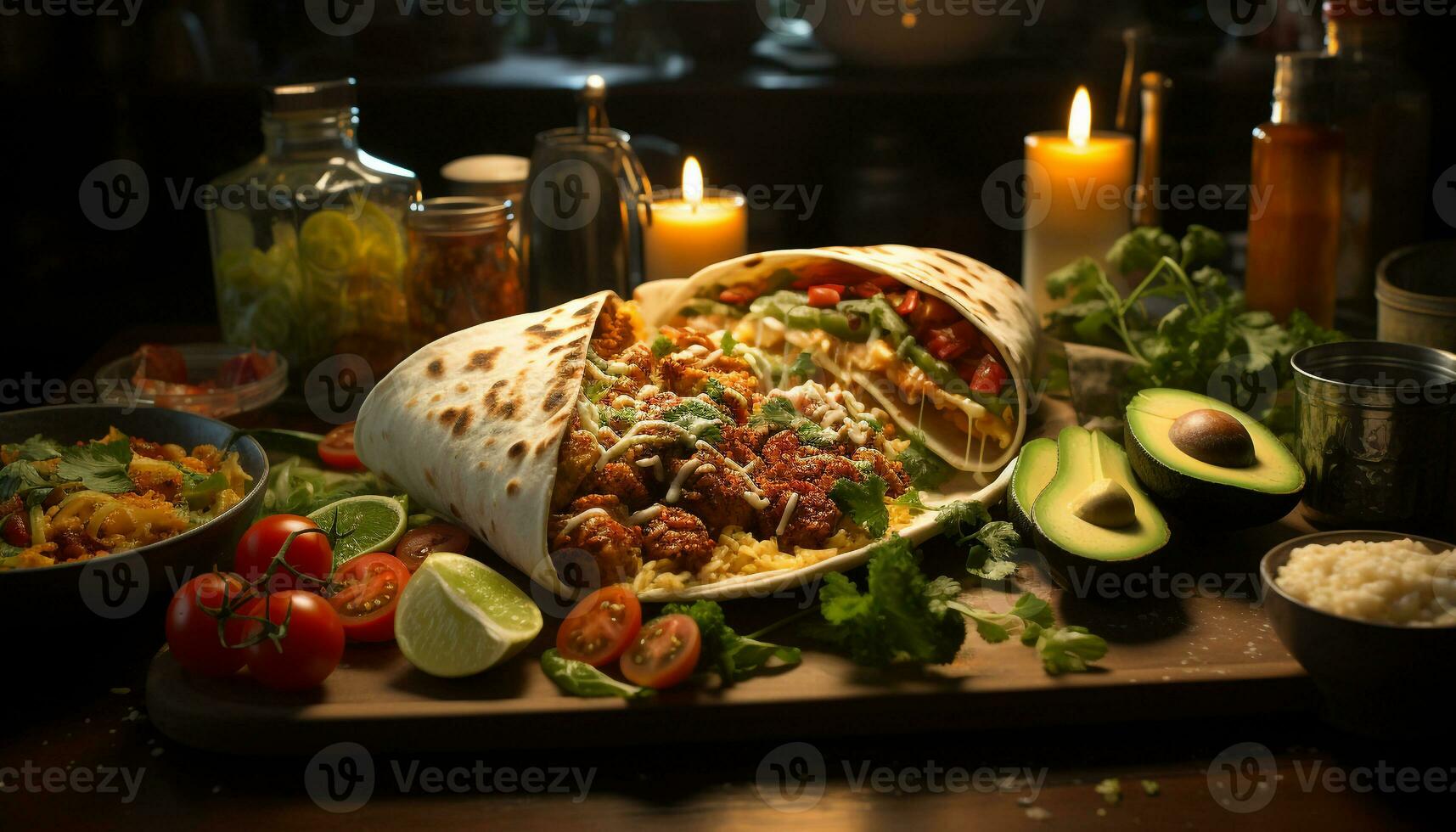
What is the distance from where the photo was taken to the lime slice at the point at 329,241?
3.32 metres

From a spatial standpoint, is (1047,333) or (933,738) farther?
(1047,333)

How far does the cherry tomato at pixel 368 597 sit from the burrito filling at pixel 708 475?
32cm

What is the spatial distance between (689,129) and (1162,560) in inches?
142

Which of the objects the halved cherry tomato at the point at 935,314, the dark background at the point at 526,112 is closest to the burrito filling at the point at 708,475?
the halved cherry tomato at the point at 935,314

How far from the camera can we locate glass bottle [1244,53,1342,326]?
3412mm

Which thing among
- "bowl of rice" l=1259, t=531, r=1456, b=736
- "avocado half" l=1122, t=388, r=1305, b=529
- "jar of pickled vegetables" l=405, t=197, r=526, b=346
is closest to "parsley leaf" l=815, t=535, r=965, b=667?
"bowl of rice" l=1259, t=531, r=1456, b=736

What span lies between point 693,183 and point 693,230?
0.46 ft

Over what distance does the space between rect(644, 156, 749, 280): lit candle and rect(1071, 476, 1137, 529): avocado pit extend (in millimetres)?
1603

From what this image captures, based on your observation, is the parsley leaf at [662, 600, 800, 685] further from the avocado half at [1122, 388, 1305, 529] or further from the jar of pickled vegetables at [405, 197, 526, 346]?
the jar of pickled vegetables at [405, 197, 526, 346]

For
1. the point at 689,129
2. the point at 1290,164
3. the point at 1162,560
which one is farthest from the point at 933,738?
the point at 689,129

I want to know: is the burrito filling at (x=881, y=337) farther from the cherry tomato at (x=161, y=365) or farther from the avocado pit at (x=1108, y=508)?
the cherry tomato at (x=161, y=365)

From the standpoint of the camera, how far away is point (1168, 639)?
2.25m

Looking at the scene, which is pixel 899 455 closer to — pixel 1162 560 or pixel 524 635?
pixel 1162 560

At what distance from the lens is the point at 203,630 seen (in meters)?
2.09
